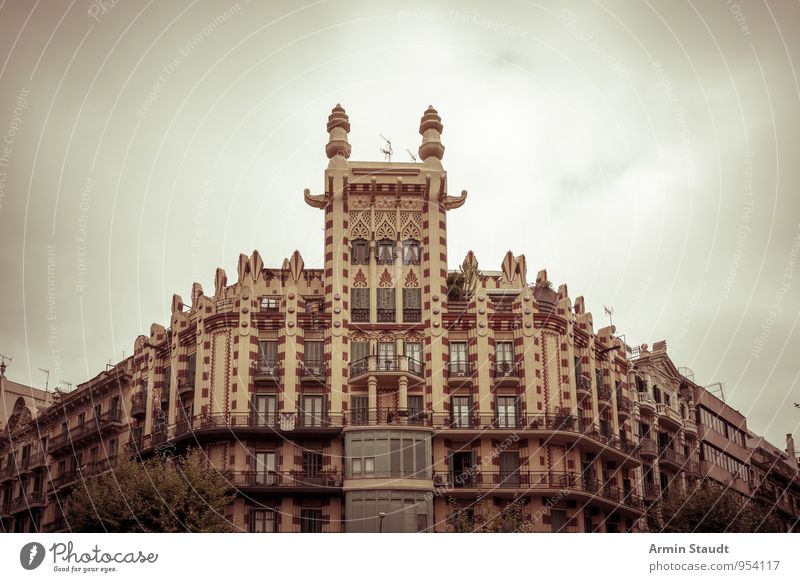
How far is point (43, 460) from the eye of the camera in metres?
87.2

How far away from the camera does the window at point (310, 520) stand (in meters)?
67.8

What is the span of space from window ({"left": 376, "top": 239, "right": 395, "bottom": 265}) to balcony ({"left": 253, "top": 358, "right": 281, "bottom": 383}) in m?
9.80

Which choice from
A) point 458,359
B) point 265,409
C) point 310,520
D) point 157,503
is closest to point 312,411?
point 265,409

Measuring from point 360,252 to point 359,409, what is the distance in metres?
10.8

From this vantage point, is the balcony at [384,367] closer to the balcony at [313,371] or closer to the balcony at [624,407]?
the balcony at [313,371]

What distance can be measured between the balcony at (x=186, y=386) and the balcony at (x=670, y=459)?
3454cm

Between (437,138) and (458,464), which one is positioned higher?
(437,138)

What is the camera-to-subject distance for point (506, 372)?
71438mm

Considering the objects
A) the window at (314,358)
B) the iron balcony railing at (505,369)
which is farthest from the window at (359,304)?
the iron balcony railing at (505,369)

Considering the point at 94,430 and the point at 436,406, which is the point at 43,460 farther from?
the point at 436,406

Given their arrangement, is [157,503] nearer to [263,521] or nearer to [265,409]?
[263,521]

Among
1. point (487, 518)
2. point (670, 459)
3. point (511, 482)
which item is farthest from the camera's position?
point (670, 459)
